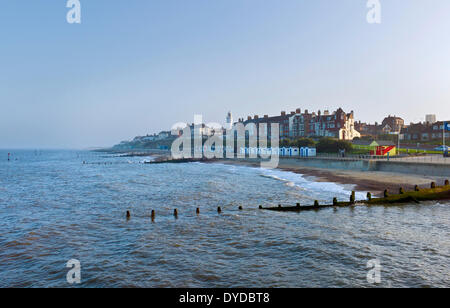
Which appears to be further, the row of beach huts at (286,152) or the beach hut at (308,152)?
the row of beach huts at (286,152)

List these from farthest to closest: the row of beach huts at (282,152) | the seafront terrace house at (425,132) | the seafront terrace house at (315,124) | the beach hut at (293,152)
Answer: the seafront terrace house at (315,124) < the seafront terrace house at (425,132) < the beach hut at (293,152) < the row of beach huts at (282,152)

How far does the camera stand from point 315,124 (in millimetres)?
124625

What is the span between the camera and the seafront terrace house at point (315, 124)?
11019 centimetres

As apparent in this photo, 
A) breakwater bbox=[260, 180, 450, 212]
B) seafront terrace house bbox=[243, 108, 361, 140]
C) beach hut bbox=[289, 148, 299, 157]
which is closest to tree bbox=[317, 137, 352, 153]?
beach hut bbox=[289, 148, 299, 157]

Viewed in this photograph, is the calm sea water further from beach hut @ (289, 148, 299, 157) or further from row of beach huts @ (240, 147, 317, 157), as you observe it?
beach hut @ (289, 148, 299, 157)

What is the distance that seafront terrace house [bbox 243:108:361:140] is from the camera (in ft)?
362

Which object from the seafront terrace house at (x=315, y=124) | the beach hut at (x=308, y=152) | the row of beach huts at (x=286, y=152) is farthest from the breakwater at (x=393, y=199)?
the seafront terrace house at (x=315, y=124)

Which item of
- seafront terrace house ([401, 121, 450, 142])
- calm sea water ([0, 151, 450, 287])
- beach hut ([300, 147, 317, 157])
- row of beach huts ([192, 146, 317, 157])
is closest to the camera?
→ calm sea water ([0, 151, 450, 287])

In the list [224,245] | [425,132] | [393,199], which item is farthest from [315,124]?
[224,245]

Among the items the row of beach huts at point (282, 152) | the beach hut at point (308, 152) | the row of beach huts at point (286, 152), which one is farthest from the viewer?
the row of beach huts at point (282, 152)

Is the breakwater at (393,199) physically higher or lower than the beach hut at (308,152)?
lower

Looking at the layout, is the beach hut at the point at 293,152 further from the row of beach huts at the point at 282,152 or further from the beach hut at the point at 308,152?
the beach hut at the point at 308,152
